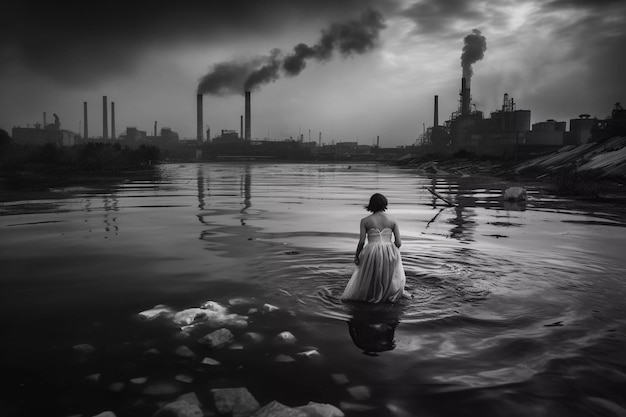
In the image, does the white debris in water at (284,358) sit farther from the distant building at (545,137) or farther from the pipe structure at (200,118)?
the pipe structure at (200,118)

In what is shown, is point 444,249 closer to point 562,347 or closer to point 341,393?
point 562,347

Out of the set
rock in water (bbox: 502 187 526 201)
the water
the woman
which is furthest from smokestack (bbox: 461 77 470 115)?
the woman

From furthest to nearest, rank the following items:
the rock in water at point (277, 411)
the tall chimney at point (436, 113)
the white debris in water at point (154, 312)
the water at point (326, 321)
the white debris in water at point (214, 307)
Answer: the tall chimney at point (436, 113) < the white debris in water at point (214, 307) < the white debris in water at point (154, 312) < the water at point (326, 321) < the rock in water at point (277, 411)

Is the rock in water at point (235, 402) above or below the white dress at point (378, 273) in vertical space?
below

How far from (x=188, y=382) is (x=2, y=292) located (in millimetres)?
3952

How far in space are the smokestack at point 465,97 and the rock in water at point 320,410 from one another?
90.7 metres

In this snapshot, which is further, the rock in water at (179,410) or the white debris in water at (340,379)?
the white debris in water at (340,379)

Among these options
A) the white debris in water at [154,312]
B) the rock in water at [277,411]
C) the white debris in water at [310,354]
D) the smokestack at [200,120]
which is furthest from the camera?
the smokestack at [200,120]

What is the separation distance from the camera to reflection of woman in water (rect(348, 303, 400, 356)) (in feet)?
14.3

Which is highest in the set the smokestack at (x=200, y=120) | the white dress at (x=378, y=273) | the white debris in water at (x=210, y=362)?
the smokestack at (x=200, y=120)

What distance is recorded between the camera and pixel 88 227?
11.4m

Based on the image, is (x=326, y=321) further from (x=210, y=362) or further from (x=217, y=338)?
(x=210, y=362)

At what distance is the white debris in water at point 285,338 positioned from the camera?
439 centimetres

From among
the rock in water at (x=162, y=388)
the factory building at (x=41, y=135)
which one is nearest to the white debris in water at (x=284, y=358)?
the rock in water at (x=162, y=388)
